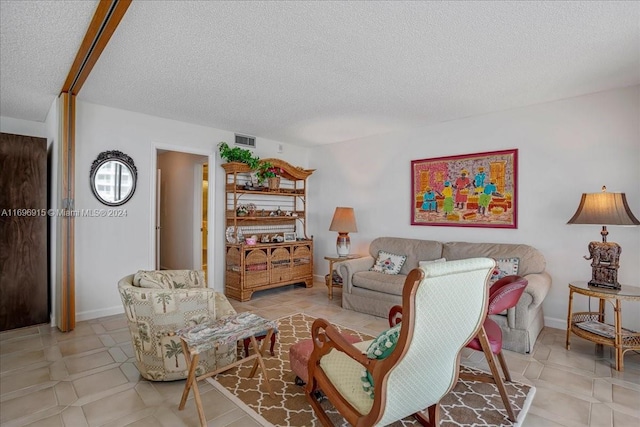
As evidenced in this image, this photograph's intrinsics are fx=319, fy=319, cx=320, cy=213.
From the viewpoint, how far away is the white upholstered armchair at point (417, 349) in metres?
1.35

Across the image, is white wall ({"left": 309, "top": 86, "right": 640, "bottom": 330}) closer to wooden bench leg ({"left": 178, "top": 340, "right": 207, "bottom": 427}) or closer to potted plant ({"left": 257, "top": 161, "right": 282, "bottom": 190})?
potted plant ({"left": 257, "top": 161, "right": 282, "bottom": 190})

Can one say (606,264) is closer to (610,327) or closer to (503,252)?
(610,327)

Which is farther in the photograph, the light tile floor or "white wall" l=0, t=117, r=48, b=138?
"white wall" l=0, t=117, r=48, b=138

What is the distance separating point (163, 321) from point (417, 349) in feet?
5.83

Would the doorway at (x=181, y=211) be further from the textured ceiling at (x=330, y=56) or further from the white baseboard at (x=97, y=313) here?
the textured ceiling at (x=330, y=56)

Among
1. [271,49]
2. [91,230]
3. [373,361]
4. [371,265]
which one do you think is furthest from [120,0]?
[371,265]

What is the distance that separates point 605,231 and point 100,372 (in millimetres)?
4601

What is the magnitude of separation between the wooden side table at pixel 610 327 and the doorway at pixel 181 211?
5.12 metres

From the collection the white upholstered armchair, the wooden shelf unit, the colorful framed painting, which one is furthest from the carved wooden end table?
the colorful framed painting

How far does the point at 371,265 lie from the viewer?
4.59 meters

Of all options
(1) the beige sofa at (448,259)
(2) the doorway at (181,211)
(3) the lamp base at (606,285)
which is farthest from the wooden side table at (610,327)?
(2) the doorway at (181,211)

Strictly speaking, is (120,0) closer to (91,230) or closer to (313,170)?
(91,230)

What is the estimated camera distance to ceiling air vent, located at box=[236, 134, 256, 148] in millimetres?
5150

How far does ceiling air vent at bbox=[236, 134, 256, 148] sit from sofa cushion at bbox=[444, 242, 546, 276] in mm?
3385
